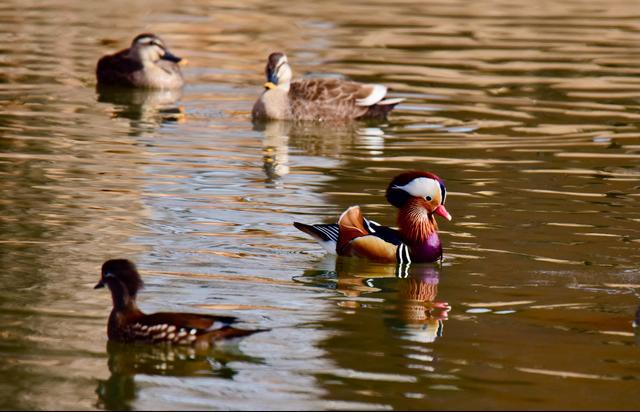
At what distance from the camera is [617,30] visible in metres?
31.8

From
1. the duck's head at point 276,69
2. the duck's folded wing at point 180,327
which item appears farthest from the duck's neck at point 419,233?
the duck's head at point 276,69

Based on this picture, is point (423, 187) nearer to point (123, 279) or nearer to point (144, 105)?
point (123, 279)

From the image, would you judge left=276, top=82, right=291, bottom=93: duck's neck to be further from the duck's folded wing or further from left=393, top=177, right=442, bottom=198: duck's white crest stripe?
the duck's folded wing

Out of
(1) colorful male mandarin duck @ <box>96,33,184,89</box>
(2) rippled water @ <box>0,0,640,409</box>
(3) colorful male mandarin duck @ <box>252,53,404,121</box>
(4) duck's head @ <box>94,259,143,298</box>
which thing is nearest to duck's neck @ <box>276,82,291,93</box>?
(3) colorful male mandarin duck @ <box>252,53,404,121</box>

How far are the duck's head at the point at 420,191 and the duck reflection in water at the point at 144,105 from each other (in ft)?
24.7

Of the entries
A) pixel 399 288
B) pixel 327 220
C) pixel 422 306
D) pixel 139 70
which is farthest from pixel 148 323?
pixel 139 70

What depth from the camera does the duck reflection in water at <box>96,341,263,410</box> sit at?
855 centimetres

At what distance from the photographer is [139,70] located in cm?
2381

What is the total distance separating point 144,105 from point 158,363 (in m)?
13.2

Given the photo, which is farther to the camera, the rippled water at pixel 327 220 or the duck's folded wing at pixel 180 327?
the duck's folded wing at pixel 180 327

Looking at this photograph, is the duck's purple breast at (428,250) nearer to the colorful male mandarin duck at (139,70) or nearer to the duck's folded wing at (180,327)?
the duck's folded wing at (180,327)

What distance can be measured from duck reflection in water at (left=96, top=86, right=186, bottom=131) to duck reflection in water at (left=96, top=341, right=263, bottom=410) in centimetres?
1007

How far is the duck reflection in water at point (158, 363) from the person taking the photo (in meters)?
8.55

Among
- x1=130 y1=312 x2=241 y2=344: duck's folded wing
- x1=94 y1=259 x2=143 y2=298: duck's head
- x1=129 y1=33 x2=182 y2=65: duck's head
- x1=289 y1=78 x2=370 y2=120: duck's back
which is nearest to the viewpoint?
x1=130 y1=312 x2=241 y2=344: duck's folded wing
